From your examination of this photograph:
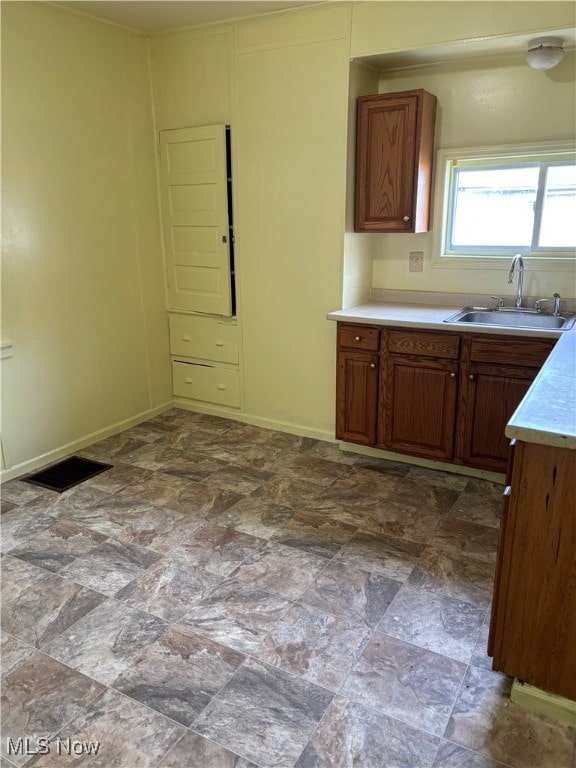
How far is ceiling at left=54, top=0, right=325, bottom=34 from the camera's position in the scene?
10.5 ft

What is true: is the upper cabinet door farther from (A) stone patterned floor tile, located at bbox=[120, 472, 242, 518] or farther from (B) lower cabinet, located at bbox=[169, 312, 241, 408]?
(A) stone patterned floor tile, located at bbox=[120, 472, 242, 518]

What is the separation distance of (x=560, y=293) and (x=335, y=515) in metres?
1.89

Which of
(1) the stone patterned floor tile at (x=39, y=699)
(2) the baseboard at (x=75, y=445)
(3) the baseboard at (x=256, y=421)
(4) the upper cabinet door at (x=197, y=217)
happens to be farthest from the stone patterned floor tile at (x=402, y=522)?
(2) the baseboard at (x=75, y=445)

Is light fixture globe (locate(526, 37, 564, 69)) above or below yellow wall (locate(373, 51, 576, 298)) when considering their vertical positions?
above

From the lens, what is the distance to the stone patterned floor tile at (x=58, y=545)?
2.54 meters

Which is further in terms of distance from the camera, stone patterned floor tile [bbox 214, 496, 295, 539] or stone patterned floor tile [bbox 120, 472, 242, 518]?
stone patterned floor tile [bbox 120, 472, 242, 518]

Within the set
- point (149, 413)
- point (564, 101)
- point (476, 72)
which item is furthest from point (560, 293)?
point (149, 413)

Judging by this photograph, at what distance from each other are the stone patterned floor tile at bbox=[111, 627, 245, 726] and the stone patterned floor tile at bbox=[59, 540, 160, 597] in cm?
43

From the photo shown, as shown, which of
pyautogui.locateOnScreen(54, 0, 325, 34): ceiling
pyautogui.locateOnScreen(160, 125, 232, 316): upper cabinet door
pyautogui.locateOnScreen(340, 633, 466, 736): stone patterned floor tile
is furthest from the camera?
pyautogui.locateOnScreen(160, 125, 232, 316): upper cabinet door

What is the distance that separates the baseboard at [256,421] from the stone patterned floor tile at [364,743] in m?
2.22

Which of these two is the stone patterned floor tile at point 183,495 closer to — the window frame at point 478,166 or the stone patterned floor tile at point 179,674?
the stone patterned floor tile at point 179,674

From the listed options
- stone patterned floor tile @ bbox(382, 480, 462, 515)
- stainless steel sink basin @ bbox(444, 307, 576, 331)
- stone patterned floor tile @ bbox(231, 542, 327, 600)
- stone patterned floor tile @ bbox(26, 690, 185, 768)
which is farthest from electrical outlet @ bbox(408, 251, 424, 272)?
stone patterned floor tile @ bbox(26, 690, 185, 768)

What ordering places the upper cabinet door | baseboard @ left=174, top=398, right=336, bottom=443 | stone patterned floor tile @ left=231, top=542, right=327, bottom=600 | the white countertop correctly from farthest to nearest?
baseboard @ left=174, top=398, right=336, bottom=443, the upper cabinet door, stone patterned floor tile @ left=231, top=542, right=327, bottom=600, the white countertop

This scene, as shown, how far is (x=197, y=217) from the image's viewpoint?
396 cm
